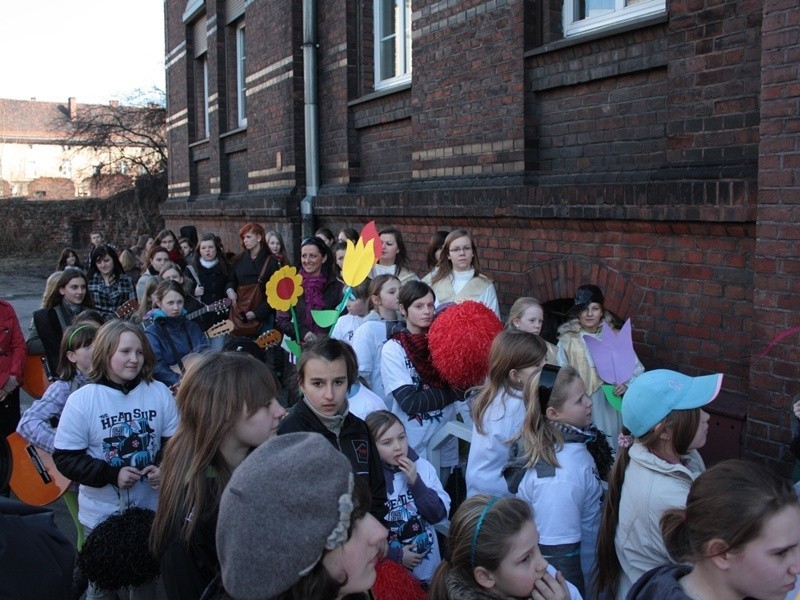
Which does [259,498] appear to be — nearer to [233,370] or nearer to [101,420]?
[233,370]

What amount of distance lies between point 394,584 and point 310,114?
776 cm

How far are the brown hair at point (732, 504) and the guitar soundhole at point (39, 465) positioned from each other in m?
4.00

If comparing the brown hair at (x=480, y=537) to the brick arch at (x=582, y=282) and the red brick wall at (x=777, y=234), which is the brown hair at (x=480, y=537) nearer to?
the red brick wall at (x=777, y=234)

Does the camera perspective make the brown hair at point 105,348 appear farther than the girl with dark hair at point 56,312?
No

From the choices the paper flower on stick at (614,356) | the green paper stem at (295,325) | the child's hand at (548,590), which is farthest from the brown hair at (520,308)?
the child's hand at (548,590)

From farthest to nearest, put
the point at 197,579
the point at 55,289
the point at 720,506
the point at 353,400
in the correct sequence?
the point at 55,289 → the point at 353,400 → the point at 197,579 → the point at 720,506

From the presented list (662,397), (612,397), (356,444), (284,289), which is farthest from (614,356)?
(284,289)

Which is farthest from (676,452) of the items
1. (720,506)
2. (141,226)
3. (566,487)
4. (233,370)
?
(141,226)

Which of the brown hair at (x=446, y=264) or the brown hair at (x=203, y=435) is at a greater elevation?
the brown hair at (x=446, y=264)

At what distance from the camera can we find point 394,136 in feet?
27.4

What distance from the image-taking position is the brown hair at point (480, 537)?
2393mm

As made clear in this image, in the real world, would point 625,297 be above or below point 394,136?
below

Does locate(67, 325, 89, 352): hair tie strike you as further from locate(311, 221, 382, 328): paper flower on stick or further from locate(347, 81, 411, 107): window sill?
locate(347, 81, 411, 107): window sill

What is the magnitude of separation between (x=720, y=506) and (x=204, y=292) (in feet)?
23.1
